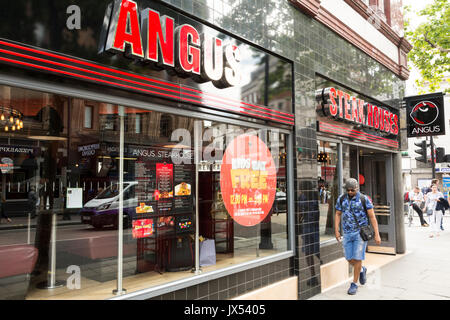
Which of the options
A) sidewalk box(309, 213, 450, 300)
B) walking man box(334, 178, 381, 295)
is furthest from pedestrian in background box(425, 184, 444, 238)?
walking man box(334, 178, 381, 295)

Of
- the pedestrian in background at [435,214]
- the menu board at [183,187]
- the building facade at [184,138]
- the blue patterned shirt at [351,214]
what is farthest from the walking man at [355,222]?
the pedestrian in background at [435,214]

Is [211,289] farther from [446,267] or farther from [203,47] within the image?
[446,267]

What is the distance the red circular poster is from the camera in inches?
205

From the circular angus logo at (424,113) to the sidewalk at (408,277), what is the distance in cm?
391

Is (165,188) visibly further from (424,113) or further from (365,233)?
(424,113)

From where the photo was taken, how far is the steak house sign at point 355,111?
6543 mm

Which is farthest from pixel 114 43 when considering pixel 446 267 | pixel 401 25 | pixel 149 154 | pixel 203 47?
pixel 401 25

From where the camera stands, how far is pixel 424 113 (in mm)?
10094

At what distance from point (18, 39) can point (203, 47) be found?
6.90ft

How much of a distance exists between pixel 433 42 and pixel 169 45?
14.8 m

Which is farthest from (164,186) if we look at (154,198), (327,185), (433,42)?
(433,42)

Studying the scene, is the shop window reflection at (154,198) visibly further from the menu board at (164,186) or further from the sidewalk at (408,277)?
the sidewalk at (408,277)

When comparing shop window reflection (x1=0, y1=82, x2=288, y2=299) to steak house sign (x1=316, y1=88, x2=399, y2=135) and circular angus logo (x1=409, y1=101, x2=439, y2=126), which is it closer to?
steak house sign (x1=316, y1=88, x2=399, y2=135)

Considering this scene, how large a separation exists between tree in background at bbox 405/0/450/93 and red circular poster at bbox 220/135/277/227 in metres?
11.9
